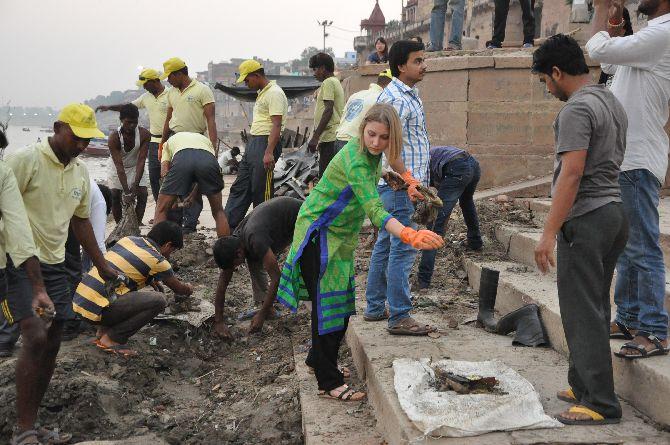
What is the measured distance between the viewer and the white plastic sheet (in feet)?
9.99

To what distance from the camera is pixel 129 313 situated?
513 cm

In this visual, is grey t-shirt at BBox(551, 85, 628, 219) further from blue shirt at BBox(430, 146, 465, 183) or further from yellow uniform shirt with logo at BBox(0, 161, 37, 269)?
blue shirt at BBox(430, 146, 465, 183)

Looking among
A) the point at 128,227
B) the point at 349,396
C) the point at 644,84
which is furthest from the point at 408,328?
the point at 128,227

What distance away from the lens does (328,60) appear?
8219mm

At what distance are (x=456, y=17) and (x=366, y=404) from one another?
8095 millimetres

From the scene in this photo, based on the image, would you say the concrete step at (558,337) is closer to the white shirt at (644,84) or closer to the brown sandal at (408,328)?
the brown sandal at (408,328)

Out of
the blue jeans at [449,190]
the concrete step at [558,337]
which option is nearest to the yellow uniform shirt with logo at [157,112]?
the blue jeans at [449,190]

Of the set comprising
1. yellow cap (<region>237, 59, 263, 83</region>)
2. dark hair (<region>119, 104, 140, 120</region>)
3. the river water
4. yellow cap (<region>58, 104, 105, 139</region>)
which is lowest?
the river water

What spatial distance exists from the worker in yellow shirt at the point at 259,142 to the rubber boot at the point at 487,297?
3.43 metres

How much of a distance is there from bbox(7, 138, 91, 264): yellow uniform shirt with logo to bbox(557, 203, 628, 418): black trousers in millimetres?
2813

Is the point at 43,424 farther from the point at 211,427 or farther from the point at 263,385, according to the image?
the point at 263,385

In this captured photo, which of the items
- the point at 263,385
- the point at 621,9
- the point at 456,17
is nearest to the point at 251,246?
the point at 263,385

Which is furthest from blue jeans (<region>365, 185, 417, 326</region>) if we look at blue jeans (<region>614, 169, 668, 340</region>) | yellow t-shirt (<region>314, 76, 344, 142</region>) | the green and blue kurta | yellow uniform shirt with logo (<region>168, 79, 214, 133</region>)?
yellow uniform shirt with logo (<region>168, 79, 214, 133</region>)

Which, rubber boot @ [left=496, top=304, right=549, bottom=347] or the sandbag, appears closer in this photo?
rubber boot @ [left=496, top=304, right=549, bottom=347]
